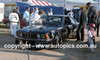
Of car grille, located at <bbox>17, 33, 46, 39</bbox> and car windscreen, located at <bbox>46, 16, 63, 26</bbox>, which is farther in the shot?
car windscreen, located at <bbox>46, 16, 63, 26</bbox>

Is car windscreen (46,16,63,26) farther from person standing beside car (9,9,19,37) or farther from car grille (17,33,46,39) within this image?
person standing beside car (9,9,19,37)

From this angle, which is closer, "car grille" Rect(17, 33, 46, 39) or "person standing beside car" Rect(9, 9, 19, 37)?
"car grille" Rect(17, 33, 46, 39)

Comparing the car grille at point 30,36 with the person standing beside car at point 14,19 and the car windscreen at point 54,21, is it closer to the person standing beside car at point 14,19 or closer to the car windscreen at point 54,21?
the car windscreen at point 54,21

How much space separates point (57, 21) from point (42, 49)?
170 cm

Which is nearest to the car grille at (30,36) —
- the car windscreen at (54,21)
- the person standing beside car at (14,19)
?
the car windscreen at (54,21)

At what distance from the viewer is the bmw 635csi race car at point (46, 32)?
6891 mm

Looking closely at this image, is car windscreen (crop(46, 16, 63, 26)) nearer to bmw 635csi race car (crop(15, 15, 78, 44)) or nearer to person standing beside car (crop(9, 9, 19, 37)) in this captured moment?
bmw 635csi race car (crop(15, 15, 78, 44))

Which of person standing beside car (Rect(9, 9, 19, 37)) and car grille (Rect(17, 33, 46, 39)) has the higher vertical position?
person standing beside car (Rect(9, 9, 19, 37))

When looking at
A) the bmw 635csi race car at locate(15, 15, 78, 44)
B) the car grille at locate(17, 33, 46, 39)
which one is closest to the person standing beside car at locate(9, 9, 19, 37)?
the bmw 635csi race car at locate(15, 15, 78, 44)

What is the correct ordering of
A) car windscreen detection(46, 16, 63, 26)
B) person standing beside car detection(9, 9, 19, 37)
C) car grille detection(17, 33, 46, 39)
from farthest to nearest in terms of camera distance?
person standing beside car detection(9, 9, 19, 37)
car windscreen detection(46, 16, 63, 26)
car grille detection(17, 33, 46, 39)

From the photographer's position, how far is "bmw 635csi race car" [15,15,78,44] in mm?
6891

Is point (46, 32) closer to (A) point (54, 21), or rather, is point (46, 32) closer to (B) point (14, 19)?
(A) point (54, 21)

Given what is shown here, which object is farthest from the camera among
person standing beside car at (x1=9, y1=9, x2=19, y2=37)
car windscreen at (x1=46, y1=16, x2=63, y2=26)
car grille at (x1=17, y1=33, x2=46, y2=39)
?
person standing beside car at (x1=9, y1=9, x2=19, y2=37)

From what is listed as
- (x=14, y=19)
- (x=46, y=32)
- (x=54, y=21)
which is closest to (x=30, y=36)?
(x=46, y=32)
